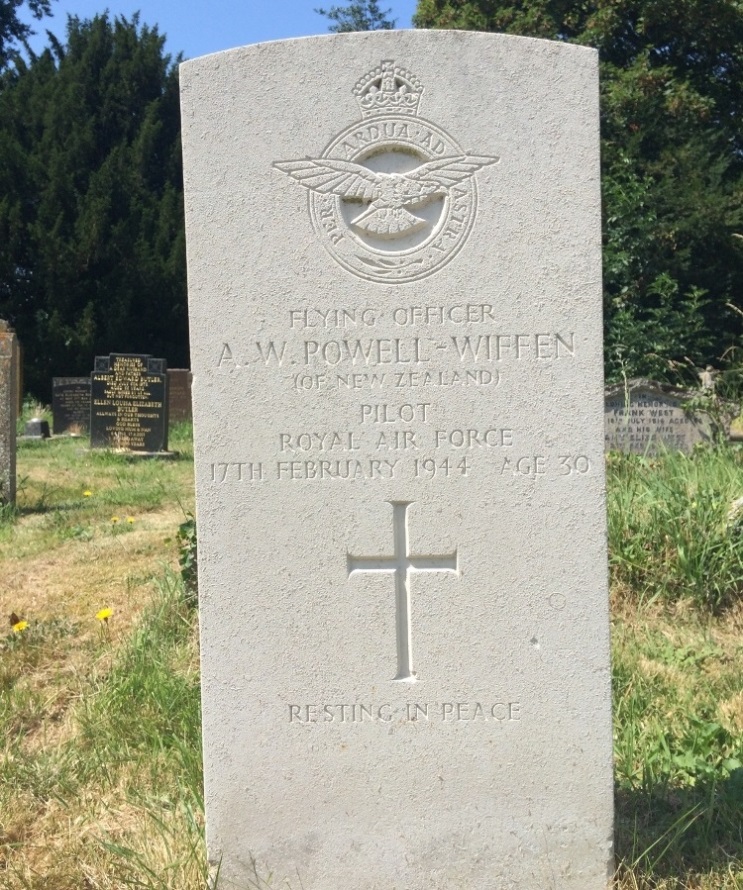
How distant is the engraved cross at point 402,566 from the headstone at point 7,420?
18.0 ft

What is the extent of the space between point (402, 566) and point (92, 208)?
680 inches

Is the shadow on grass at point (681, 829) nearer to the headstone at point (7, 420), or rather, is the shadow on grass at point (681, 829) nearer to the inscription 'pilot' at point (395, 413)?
the inscription 'pilot' at point (395, 413)

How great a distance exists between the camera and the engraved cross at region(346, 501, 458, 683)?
250 cm

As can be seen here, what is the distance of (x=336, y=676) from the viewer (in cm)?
252

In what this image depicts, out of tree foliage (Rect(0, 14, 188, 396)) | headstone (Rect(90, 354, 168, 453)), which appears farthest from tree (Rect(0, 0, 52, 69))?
headstone (Rect(90, 354, 168, 453))

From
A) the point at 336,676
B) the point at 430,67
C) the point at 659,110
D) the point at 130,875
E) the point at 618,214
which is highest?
the point at 659,110

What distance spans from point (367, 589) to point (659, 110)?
14.0 metres

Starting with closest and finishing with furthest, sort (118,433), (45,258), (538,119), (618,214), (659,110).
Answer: (538,119) < (118,433) < (618,214) < (659,110) < (45,258)

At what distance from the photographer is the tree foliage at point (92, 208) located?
17.9 metres

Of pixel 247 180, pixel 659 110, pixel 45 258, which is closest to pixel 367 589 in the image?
pixel 247 180

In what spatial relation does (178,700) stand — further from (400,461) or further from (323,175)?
(323,175)

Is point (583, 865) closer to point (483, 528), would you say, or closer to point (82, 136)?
point (483, 528)

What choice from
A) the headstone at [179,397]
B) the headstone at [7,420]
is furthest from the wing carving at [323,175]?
the headstone at [179,397]

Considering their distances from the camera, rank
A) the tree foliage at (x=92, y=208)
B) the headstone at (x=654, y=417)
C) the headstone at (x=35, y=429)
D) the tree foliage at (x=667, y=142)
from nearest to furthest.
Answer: the headstone at (x=654, y=417)
the tree foliage at (x=667, y=142)
the headstone at (x=35, y=429)
the tree foliage at (x=92, y=208)
